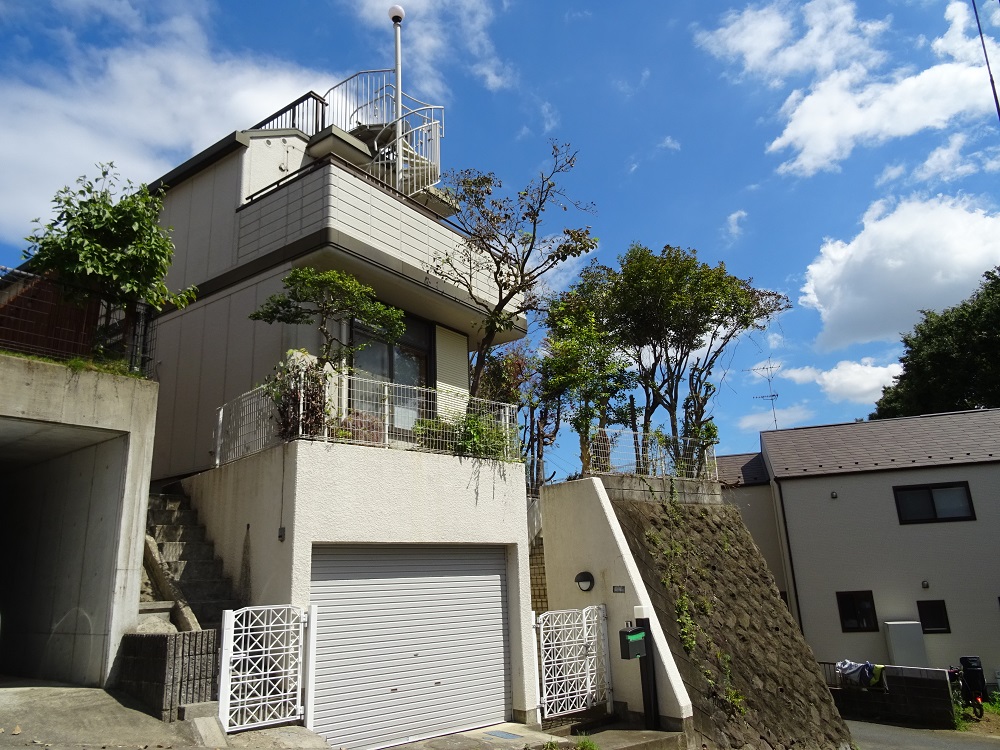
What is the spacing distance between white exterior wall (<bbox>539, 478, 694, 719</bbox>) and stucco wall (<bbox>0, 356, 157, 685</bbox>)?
6.77 meters

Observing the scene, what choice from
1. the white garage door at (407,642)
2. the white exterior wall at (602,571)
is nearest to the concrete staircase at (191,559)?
the white garage door at (407,642)

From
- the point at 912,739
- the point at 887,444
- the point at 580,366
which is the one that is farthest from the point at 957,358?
the point at 580,366

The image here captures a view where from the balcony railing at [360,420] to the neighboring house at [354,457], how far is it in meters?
0.04

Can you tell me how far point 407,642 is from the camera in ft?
29.7

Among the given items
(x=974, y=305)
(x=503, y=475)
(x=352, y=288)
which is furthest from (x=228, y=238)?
(x=974, y=305)

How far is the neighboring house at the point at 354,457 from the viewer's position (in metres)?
8.41

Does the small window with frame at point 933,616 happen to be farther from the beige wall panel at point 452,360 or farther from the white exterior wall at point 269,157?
the white exterior wall at point 269,157

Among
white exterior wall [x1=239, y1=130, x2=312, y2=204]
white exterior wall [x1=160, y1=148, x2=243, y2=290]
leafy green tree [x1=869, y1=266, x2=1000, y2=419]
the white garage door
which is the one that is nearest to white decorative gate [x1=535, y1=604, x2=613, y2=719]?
the white garage door

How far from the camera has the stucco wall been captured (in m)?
7.46

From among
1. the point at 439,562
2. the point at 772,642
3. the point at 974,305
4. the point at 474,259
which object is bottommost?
the point at 772,642

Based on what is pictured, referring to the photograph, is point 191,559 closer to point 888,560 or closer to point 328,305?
point 328,305

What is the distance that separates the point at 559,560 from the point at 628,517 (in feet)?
4.66

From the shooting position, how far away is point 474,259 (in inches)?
535

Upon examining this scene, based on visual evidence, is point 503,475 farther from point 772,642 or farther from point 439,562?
point 772,642
